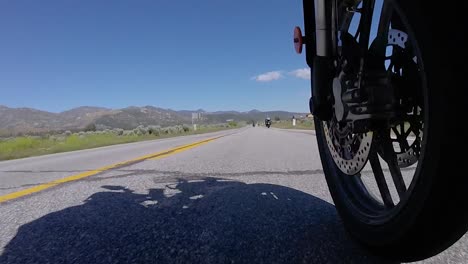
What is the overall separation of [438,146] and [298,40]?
54.8 inches

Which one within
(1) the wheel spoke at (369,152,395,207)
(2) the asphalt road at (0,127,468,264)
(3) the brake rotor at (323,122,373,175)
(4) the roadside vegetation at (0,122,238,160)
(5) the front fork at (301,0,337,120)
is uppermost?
(5) the front fork at (301,0,337,120)

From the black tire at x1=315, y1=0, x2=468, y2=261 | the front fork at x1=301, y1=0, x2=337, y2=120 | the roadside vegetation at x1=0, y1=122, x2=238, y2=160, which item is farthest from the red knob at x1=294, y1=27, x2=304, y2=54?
the roadside vegetation at x1=0, y1=122, x2=238, y2=160

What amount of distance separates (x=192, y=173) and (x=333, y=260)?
3.16m

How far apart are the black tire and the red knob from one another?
1.08 m

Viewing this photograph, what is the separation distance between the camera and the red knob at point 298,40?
2201 millimetres

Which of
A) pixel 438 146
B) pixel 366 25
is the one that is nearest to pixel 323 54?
pixel 366 25

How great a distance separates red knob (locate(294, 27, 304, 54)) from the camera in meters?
2.20

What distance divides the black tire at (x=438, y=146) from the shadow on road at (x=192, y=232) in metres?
0.40

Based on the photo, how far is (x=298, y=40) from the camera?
221cm

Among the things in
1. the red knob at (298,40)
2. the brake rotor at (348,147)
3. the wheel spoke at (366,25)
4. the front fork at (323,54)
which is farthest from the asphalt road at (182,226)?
the red knob at (298,40)

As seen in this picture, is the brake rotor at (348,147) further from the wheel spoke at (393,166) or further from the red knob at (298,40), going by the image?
the red knob at (298,40)

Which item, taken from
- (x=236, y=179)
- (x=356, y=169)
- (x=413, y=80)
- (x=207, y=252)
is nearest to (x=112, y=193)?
(x=236, y=179)

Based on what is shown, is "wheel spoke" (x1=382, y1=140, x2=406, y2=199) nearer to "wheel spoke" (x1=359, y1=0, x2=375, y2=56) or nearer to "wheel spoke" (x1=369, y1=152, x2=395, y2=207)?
"wheel spoke" (x1=369, y1=152, x2=395, y2=207)

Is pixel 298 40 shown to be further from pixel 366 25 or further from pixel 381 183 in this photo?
pixel 381 183
